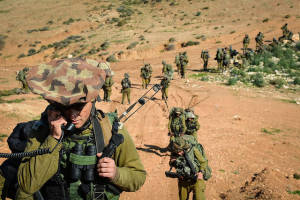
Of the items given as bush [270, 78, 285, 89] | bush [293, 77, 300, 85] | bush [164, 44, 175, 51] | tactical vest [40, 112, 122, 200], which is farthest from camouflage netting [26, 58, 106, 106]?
bush [164, 44, 175, 51]

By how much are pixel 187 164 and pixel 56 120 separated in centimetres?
300

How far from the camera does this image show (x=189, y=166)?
13.5 feet

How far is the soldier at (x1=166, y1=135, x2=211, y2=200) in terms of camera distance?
13.5 feet

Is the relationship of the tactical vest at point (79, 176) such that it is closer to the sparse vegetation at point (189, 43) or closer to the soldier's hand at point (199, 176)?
the soldier's hand at point (199, 176)

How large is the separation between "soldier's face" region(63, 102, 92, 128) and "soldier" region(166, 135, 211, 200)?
8.39ft

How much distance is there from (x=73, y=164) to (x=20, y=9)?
228ft

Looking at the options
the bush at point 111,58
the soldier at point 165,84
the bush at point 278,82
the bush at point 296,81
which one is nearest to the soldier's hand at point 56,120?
the soldier at point 165,84

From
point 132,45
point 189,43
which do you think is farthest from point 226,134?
point 132,45

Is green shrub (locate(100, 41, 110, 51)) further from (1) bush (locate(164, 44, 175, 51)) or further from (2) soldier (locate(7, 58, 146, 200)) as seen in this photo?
(2) soldier (locate(7, 58, 146, 200))

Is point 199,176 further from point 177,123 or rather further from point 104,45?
point 104,45

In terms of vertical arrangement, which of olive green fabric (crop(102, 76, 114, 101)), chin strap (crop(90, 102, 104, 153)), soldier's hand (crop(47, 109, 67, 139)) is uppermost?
soldier's hand (crop(47, 109, 67, 139))

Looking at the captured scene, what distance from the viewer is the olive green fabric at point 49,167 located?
1.67 meters

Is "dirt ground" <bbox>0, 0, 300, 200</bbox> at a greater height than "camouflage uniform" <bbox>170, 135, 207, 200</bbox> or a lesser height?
lesser

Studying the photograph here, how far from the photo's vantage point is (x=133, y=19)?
4372 centimetres
